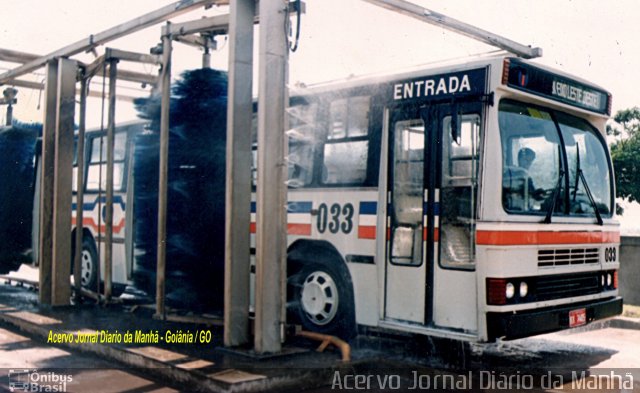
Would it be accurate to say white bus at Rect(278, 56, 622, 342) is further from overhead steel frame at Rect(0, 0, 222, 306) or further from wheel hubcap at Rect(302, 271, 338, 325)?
overhead steel frame at Rect(0, 0, 222, 306)

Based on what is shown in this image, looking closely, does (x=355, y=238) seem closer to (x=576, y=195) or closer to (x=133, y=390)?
(x=576, y=195)

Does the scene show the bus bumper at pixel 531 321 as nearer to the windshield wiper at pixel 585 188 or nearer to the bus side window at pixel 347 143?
the windshield wiper at pixel 585 188

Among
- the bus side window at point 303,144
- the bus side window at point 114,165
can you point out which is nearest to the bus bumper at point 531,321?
the bus side window at point 303,144

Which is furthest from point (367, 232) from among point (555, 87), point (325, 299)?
point (555, 87)

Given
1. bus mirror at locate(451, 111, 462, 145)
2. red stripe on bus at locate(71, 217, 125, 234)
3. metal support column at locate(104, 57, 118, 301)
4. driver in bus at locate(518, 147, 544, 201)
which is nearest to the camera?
bus mirror at locate(451, 111, 462, 145)

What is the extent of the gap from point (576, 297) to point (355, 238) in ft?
8.21

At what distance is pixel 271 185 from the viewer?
708 centimetres

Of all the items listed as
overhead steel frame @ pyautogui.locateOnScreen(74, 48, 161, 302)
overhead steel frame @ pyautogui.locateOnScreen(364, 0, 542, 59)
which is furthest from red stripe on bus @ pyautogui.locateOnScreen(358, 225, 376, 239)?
overhead steel frame @ pyautogui.locateOnScreen(74, 48, 161, 302)

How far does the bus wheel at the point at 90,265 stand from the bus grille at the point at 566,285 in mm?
8277

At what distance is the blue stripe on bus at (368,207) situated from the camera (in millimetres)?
8117

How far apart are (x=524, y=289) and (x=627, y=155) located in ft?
65.1

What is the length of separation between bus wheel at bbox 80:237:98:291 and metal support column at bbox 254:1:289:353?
6642 mm

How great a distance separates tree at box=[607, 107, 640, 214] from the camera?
81.4ft

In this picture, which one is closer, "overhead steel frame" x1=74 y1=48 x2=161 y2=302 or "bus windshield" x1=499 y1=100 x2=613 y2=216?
"bus windshield" x1=499 y1=100 x2=613 y2=216
